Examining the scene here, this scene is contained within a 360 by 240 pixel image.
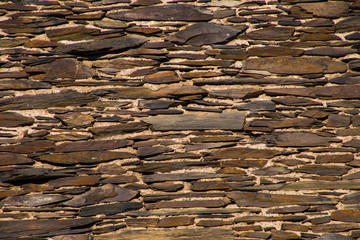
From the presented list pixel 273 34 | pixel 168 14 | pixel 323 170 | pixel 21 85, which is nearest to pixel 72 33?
pixel 21 85

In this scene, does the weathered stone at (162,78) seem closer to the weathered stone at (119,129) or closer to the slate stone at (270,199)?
the weathered stone at (119,129)

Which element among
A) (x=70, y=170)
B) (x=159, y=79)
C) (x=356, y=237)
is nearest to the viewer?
(x=356, y=237)

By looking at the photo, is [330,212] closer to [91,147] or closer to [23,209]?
[91,147]

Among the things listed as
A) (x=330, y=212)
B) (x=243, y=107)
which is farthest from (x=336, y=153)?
(x=243, y=107)

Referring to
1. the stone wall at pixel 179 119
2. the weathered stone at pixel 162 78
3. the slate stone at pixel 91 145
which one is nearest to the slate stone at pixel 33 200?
the stone wall at pixel 179 119

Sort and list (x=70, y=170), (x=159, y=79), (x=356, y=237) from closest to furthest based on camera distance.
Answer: (x=356, y=237), (x=70, y=170), (x=159, y=79)

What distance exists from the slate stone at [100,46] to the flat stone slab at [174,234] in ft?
4.90

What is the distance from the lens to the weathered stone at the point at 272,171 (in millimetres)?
2854

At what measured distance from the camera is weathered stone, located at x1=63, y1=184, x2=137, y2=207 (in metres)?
2.81

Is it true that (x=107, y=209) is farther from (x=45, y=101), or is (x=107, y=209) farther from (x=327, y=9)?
(x=327, y=9)

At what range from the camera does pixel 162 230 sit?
275cm

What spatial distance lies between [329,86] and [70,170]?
2.17 meters

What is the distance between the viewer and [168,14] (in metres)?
3.22

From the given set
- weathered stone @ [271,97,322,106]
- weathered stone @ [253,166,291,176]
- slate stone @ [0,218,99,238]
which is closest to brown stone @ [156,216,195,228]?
slate stone @ [0,218,99,238]
